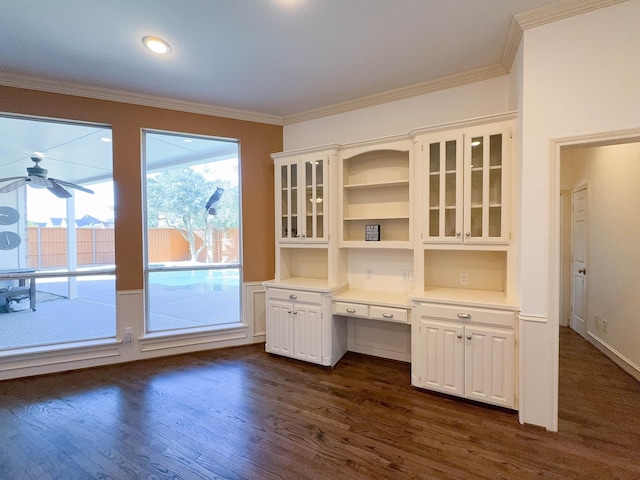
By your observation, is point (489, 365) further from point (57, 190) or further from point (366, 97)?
point (57, 190)

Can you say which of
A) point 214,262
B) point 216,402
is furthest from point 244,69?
point 216,402

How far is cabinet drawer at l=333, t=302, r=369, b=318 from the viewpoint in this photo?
2963 millimetres

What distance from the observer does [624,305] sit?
10.0 ft

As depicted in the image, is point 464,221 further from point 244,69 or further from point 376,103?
point 244,69

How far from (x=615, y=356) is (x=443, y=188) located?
8.98 feet

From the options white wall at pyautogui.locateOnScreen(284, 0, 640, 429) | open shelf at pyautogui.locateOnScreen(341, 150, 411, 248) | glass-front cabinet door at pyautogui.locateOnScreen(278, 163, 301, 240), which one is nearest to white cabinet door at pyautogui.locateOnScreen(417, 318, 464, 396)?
white wall at pyautogui.locateOnScreen(284, 0, 640, 429)

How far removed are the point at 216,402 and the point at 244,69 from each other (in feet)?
10.0

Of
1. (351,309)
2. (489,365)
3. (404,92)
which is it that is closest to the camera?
(489,365)

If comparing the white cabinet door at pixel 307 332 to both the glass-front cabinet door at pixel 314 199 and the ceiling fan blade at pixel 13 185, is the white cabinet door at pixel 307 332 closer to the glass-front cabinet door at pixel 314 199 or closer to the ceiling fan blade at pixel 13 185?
the glass-front cabinet door at pixel 314 199

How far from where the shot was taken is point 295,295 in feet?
10.6

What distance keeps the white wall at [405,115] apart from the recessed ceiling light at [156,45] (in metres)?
1.73

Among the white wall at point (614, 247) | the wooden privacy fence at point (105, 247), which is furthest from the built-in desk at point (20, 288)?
the white wall at point (614, 247)

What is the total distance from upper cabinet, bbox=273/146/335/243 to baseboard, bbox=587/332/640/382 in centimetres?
327

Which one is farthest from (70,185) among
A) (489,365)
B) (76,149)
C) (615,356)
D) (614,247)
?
(615,356)
